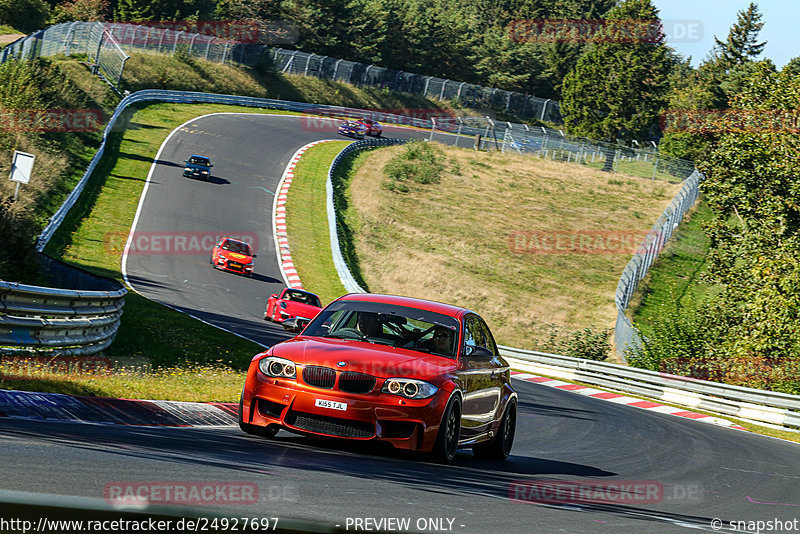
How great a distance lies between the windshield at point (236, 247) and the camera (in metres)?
33.7

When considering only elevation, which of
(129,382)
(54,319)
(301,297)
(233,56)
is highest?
(233,56)

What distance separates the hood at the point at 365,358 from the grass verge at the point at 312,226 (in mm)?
22873

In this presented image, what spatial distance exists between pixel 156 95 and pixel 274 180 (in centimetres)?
1518

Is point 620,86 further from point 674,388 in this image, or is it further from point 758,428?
point 758,428

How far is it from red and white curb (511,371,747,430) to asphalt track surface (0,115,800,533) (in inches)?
71.4

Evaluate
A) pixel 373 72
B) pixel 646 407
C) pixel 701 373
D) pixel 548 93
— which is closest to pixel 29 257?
pixel 646 407

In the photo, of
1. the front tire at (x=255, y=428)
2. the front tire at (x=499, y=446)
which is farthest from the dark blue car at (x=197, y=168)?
the front tire at (x=255, y=428)

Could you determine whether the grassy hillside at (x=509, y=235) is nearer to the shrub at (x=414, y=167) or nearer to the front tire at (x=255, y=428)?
the shrub at (x=414, y=167)

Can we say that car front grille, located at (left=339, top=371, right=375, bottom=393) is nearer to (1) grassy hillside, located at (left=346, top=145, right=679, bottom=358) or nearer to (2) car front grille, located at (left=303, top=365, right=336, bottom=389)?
→ (2) car front grille, located at (left=303, top=365, right=336, bottom=389)

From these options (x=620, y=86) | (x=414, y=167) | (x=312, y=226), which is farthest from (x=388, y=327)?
(x=620, y=86)

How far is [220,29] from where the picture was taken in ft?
264

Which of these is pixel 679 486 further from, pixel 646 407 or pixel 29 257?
pixel 646 407

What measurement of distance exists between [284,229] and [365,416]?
33189 mm

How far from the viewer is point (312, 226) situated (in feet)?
139
